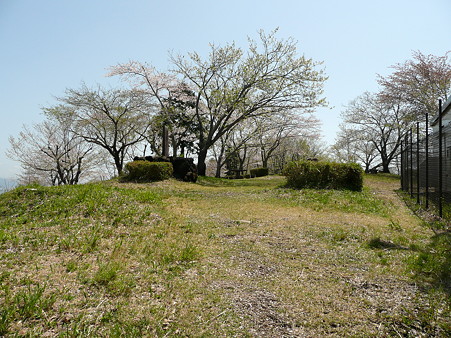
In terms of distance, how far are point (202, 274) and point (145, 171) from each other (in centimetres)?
1010

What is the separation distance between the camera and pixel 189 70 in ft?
59.3

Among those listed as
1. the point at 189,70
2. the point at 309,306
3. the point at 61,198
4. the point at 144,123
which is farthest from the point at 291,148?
the point at 309,306

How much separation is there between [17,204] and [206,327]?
18.2 ft

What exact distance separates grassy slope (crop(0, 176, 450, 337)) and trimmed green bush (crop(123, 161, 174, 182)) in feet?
21.0

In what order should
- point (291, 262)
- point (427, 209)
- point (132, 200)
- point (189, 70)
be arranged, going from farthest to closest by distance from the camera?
point (189, 70) < point (427, 209) < point (132, 200) < point (291, 262)

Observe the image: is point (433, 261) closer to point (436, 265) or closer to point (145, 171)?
point (436, 265)

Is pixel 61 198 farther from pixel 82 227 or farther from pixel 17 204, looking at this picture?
pixel 82 227

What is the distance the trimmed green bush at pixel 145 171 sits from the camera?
1280 centimetres

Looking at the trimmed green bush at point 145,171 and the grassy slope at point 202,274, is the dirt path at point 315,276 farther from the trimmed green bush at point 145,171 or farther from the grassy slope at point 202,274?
the trimmed green bush at point 145,171

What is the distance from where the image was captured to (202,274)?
3.31 metres

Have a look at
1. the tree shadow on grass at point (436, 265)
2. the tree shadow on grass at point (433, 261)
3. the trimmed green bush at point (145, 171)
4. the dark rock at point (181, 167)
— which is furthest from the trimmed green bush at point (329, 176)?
the tree shadow on grass at point (436, 265)

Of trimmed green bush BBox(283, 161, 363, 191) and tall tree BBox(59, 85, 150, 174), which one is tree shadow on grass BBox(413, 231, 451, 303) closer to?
trimmed green bush BBox(283, 161, 363, 191)

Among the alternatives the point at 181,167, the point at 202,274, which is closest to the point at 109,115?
the point at 181,167

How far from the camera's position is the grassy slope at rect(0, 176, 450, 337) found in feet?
7.69
